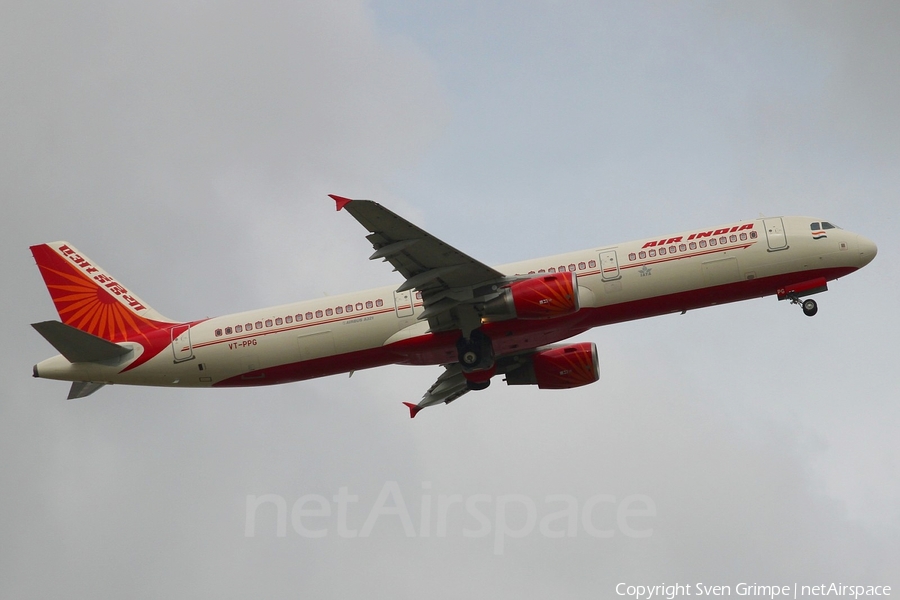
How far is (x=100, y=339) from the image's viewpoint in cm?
4650

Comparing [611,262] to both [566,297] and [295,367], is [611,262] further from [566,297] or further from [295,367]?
[295,367]

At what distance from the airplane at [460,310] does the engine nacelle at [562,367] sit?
10.1 ft

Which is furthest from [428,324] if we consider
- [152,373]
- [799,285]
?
[799,285]

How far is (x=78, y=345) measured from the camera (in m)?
46.3

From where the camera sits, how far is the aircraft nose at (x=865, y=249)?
45688 millimetres

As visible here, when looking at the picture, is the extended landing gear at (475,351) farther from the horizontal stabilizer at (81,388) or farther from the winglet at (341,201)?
the horizontal stabilizer at (81,388)

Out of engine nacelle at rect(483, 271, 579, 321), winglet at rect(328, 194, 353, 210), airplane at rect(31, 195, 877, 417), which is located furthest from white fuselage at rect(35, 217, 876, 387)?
winglet at rect(328, 194, 353, 210)

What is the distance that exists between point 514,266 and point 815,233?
12.9 metres

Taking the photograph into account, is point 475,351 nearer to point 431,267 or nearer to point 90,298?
point 431,267

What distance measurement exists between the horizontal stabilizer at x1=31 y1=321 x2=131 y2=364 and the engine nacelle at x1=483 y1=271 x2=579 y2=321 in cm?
1662

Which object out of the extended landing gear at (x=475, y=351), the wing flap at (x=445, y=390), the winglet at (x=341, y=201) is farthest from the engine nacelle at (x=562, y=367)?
the winglet at (x=341, y=201)

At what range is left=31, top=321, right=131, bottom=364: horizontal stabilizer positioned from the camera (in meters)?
44.8

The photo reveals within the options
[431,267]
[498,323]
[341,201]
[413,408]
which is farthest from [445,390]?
[341,201]

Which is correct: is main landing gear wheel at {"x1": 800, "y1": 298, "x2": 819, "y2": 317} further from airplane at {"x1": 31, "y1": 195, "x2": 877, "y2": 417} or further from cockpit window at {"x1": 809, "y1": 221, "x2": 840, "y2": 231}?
cockpit window at {"x1": 809, "y1": 221, "x2": 840, "y2": 231}
